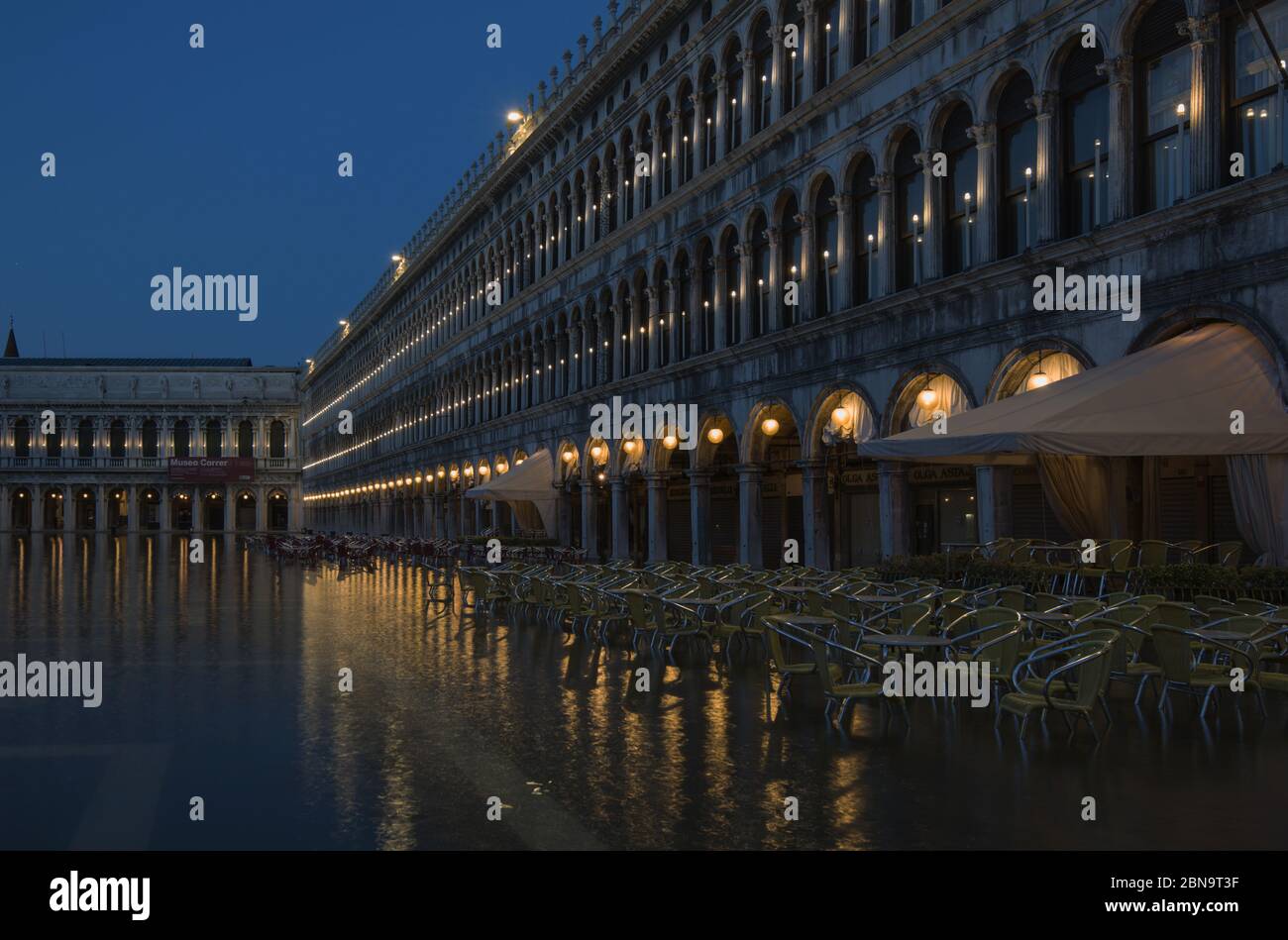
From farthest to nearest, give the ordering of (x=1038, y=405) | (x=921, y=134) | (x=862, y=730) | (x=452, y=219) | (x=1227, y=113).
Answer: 1. (x=452, y=219)
2. (x=921, y=134)
3. (x=1227, y=113)
4. (x=1038, y=405)
5. (x=862, y=730)

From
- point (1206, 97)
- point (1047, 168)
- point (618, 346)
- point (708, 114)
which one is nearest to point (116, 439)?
point (618, 346)

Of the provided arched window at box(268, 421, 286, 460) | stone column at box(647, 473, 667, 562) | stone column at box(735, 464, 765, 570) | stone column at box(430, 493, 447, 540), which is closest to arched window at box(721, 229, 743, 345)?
stone column at box(735, 464, 765, 570)

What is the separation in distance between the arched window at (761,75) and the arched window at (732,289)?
3.10 metres

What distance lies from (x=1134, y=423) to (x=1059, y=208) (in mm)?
7191

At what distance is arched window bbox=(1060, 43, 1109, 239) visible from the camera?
1994 centimetres

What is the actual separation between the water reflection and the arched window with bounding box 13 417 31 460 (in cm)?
11331

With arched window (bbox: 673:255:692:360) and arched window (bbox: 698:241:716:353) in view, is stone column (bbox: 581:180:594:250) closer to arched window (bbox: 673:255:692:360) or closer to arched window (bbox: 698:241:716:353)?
arched window (bbox: 673:255:692:360)

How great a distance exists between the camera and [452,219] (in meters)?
62.0

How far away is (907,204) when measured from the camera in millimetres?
25484

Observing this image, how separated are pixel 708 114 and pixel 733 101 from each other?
171cm

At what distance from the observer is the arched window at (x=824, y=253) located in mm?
28109
